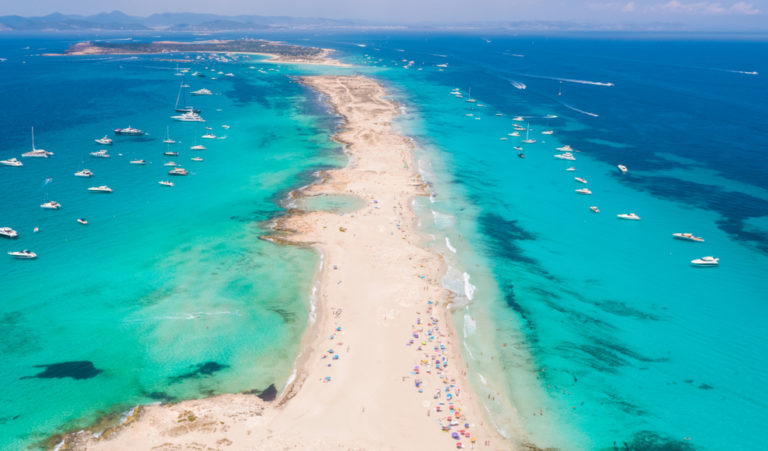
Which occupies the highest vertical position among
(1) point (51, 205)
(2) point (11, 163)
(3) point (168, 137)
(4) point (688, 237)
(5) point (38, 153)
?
(3) point (168, 137)

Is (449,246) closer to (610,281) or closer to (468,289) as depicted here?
(468,289)

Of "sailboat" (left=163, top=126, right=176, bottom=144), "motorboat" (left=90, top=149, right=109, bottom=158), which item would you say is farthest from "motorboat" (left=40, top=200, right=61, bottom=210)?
"sailboat" (left=163, top=126, right=176, bottom=144)

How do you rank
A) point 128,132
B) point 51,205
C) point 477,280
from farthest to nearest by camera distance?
point 128,132, point 51,205, point 477,280

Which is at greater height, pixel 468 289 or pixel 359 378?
pixel 468 289

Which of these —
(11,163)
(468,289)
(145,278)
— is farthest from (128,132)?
(468,289)

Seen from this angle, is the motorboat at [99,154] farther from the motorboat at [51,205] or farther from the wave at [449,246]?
the wave at [449,246]

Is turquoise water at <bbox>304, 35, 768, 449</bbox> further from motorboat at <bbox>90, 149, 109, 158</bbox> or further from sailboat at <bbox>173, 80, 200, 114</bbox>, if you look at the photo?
motorboat at <bbox>90, 149, 109, 158</bbox>

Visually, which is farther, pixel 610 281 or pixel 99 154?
pixel 99 154
